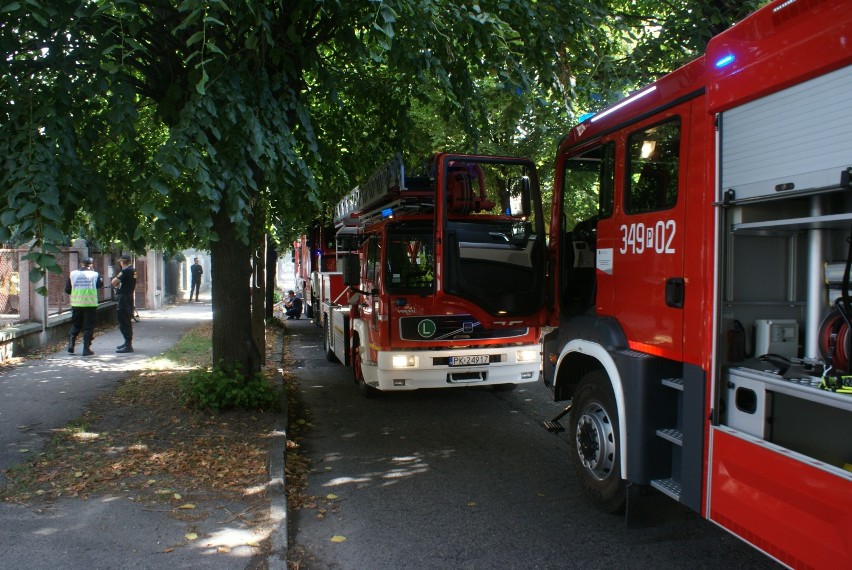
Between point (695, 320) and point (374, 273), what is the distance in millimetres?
4928

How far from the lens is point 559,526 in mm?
4590

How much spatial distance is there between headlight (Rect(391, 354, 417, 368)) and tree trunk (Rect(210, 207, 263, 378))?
168cm

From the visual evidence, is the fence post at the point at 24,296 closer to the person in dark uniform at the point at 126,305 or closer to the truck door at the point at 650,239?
the person in dark uniform at the point at 126,305

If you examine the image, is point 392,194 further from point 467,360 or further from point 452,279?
point 467,360

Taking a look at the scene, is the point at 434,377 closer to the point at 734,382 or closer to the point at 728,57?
the point at 734,382

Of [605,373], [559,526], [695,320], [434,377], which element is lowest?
[559,526]

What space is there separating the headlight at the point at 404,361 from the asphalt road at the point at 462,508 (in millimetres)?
726

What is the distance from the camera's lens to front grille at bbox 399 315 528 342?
24.5 ft

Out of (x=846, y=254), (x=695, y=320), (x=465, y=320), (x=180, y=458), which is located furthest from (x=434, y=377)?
(x=846, y=254)

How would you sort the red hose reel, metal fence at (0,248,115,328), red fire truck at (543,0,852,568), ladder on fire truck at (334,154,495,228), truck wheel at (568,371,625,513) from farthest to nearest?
metal fence at (0,248,115,328), ladder on fire truck at (334,154,495,228), truck wheel at (568,371,625,513), the red hose reel, red fire truck at (543,0,852,568)

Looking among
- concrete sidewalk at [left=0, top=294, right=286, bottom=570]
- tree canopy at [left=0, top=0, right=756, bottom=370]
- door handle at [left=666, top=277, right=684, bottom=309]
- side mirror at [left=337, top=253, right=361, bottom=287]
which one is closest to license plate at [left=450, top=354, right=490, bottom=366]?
side mirror at [left=337, top=253, right=361, bottom=287]

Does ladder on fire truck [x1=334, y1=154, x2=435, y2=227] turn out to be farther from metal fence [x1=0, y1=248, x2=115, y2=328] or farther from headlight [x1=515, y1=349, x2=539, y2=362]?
metal fence [x1=0, y1=248, x2=115, y2=328]

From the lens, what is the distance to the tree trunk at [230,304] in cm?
727

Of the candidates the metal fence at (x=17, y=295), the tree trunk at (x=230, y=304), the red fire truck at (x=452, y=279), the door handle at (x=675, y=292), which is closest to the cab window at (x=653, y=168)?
the door handle at (x=675, y=292)
